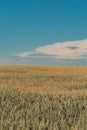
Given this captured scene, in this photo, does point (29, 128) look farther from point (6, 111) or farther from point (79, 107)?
point (79, 107)

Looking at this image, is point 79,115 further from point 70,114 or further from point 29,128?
point 29,128

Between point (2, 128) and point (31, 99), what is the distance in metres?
3.78

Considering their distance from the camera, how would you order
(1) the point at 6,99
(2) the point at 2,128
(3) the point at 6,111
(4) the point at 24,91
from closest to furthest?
(2) the point at 2,128
(3) the point at 6,111
(1) the point at 6,99
(4) the point at 24,91

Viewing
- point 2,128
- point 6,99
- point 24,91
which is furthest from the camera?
point 24,91

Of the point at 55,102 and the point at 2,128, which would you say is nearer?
the point at 2,128

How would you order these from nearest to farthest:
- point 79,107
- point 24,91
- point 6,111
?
point 6,111, point 79,107, point 24,91

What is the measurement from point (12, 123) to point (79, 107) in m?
3.11

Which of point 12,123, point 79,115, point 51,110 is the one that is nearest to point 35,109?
point 51,110

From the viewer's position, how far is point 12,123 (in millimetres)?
7539

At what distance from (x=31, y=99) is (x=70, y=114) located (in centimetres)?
199

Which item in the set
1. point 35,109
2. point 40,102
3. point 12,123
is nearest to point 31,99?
point 40,102

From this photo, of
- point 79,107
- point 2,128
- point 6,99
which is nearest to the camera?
point 2,128

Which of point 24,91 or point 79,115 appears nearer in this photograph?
point 79,115

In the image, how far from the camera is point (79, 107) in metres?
10.1
